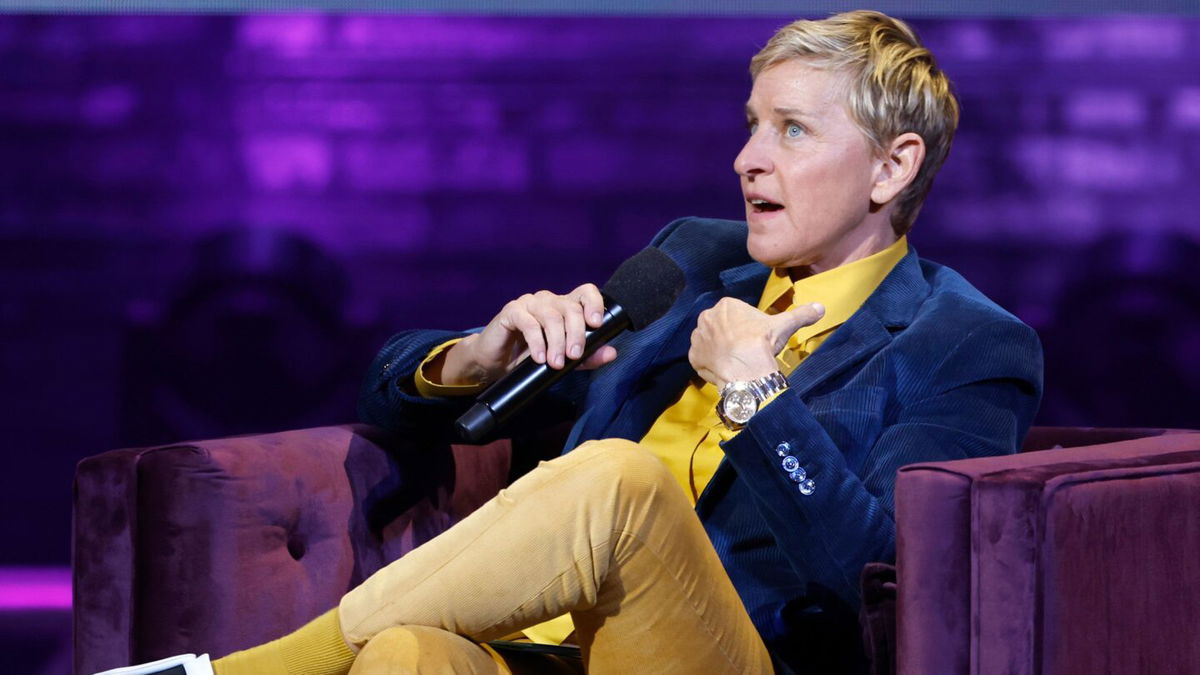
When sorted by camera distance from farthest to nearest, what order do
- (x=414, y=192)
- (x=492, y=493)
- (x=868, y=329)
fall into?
(x=414, y=192) → (x=492, y=493) → (x=868, y=329)

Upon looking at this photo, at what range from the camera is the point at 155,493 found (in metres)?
1.60

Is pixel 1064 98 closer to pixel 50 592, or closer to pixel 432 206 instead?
pixel 432 206

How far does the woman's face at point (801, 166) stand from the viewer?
1.77m

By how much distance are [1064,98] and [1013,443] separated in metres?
1.27

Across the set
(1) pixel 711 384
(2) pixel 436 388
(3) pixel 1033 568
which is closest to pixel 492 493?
(2) pixel 436 388

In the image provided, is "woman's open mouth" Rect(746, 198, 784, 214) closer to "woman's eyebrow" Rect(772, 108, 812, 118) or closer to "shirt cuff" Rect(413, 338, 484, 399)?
"woman's eyebrow" Rect(772, 108, 812, 118)

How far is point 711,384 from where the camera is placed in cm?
179

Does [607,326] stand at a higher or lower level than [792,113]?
lower

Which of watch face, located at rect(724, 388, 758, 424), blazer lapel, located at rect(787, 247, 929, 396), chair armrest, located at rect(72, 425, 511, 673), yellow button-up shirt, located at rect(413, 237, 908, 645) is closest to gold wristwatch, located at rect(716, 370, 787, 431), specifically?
watch face, located at rect(724, 388, 758, 424)

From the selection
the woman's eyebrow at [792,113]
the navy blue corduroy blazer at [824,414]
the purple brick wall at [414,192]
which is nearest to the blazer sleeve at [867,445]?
the navy blue corduroy blazer at [824,414]

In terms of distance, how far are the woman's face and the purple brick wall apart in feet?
3.07

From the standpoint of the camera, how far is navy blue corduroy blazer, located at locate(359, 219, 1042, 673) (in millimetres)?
1465

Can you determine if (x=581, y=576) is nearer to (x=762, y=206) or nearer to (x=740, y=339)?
(x=740, y=339)

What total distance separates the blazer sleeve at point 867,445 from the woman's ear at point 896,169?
0.24 m
